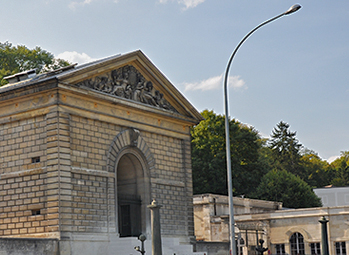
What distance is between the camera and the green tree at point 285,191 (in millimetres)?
59094

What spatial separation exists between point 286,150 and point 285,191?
21021 mm

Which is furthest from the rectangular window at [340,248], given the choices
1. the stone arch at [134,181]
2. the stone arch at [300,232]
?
the stone arch at [134,181]

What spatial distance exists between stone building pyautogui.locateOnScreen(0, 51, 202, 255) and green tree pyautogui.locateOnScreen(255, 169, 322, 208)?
28.0m

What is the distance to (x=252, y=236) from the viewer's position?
4691 centimetres

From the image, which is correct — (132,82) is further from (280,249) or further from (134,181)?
(280,249)

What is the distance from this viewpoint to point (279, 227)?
4638cm

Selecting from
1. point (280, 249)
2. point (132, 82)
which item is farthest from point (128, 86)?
point (280, 249)

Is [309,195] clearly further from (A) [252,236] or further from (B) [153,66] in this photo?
(B) [153,66]

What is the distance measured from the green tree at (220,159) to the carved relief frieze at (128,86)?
2568cm

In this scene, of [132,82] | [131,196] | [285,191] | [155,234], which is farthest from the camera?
[285,191]

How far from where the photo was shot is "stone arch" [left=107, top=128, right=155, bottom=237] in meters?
30.5

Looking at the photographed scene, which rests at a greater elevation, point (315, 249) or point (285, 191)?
point (285, 191)

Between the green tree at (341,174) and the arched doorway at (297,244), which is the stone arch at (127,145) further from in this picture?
the green tree at (341,174)

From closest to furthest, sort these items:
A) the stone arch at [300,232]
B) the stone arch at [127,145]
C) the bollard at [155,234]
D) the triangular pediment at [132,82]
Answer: the bollard at [155,234] < the triangular pediment at [132,82] < the stone arch at [127,145] < the stone arch at [300,232]
